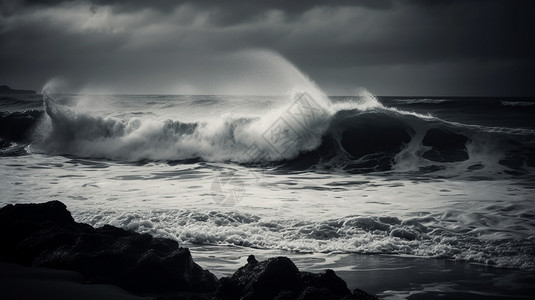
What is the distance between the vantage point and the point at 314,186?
424 inches

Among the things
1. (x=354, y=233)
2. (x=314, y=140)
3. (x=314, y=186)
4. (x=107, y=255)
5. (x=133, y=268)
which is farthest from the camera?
(x=314, y=140)

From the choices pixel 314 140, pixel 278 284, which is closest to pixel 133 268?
pixel 278 284

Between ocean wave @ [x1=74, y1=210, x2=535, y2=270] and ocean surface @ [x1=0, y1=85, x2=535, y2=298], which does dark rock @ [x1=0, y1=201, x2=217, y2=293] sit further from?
ocean wave @ [x1=74, y1=210, x2=535, y2=270]

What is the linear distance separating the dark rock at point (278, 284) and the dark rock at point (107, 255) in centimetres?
58

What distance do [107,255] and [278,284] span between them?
1.80 meters

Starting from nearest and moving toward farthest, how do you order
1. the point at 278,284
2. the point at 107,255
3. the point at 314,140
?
the point at 278,284
the point at 107,255
the point at 314,140

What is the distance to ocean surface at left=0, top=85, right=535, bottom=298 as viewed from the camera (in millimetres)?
5750

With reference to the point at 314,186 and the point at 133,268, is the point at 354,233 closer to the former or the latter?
the point at 133,268

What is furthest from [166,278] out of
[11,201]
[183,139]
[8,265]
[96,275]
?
[183,139]

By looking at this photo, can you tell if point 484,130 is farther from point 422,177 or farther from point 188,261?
point 188,261

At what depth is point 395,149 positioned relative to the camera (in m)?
15.2

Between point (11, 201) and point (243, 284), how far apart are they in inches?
275

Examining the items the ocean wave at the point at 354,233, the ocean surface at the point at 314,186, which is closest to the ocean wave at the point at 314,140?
the ocean surface at the point at 314,186

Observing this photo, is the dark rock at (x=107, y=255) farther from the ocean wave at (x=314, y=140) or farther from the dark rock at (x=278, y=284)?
the ocean wave at (x=314, y=140)
